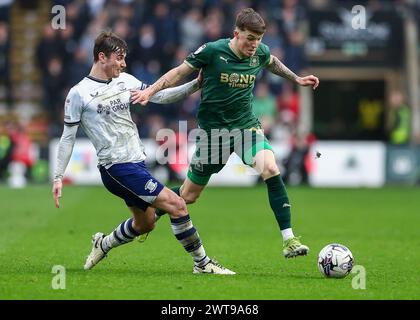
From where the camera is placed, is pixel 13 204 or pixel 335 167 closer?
pixel 13 204

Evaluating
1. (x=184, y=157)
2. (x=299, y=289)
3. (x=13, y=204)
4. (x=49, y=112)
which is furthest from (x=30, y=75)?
(x=299, y=289)

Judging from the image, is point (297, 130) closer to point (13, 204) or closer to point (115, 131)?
point (13, 204)

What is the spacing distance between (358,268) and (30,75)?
1998 centimetres

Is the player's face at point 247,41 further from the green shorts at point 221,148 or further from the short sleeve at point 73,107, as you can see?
the short sleeve at point 73,107

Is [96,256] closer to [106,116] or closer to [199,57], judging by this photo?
[106,116]

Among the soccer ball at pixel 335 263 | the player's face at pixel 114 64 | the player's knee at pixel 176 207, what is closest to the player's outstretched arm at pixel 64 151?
the player's face at pixel 114 64

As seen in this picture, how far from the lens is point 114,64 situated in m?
9.50

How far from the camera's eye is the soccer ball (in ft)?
31.4

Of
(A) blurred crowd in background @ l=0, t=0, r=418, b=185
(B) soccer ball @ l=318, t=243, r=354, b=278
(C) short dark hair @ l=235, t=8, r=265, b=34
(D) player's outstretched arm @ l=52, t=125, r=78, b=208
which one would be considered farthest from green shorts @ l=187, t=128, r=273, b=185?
(A) blurred crowd in background @ l=0, t=0, r=418, b=185

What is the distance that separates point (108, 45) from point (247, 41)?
1.40 meters

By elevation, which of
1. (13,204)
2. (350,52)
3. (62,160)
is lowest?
(13,204)

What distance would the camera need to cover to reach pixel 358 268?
33.8 ft

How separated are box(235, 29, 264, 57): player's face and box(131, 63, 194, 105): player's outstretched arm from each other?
538mm

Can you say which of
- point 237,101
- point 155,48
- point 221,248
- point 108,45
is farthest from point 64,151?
point 155,48
